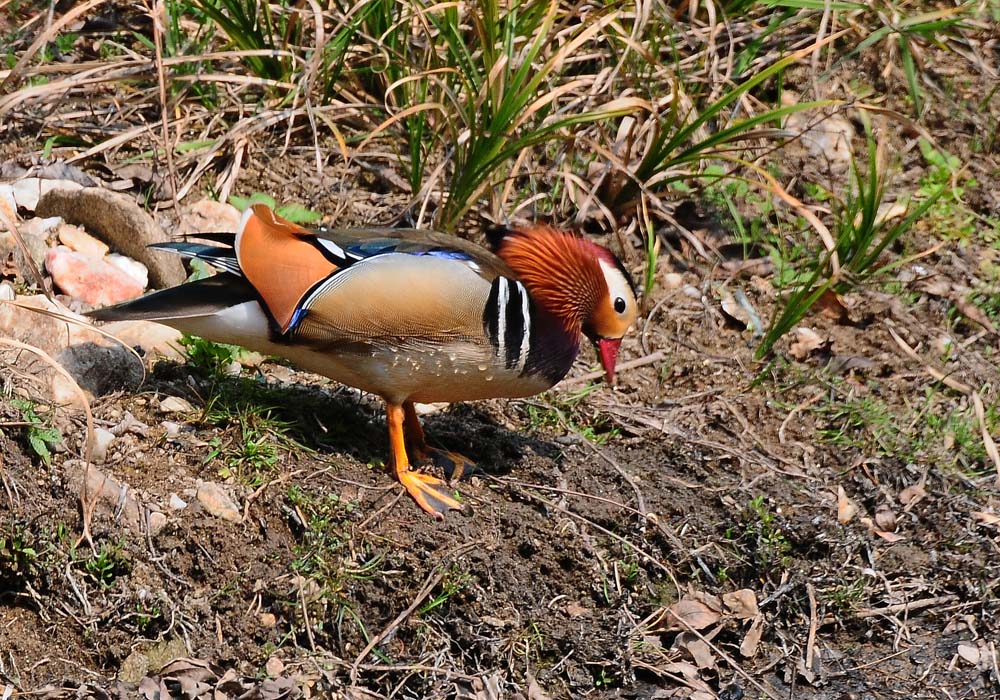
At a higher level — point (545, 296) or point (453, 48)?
point (453, 48)

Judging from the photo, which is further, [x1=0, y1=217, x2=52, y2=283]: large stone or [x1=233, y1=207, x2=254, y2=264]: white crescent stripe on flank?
[x1=0, y1=217, x2=52, y2=283]: large stone

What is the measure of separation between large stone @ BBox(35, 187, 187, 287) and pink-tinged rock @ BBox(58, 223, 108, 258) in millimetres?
32

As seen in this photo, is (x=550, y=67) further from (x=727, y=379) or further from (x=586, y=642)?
(x=586, y=642)

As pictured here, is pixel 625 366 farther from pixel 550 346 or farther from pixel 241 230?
pixel 241 230

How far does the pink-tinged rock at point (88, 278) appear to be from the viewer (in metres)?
3.65

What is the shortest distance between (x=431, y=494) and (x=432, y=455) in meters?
0.26

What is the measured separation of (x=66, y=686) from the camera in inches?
99.7

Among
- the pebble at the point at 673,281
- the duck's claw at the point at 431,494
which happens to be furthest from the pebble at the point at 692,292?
the duck's claw at the point at 431,494

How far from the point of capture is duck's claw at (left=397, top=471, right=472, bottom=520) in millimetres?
3100

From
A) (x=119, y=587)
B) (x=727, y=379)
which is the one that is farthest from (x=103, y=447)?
(x=727, y=379)

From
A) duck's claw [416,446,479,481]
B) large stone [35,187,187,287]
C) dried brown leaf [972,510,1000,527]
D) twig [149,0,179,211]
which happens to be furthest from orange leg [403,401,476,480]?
dried brown leaf [972,510,1000,527]

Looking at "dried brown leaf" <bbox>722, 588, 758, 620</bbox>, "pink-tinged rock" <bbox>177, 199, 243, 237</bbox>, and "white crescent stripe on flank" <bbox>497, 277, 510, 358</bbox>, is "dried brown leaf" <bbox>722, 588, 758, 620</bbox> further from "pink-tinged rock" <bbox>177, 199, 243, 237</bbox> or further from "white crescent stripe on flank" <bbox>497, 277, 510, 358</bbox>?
"pink-tinged rock" <bbox>177, 199, 243, 237</bbox>

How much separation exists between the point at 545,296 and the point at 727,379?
1124 mm

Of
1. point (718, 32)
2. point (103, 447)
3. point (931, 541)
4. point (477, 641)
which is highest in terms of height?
point (718, 32)
